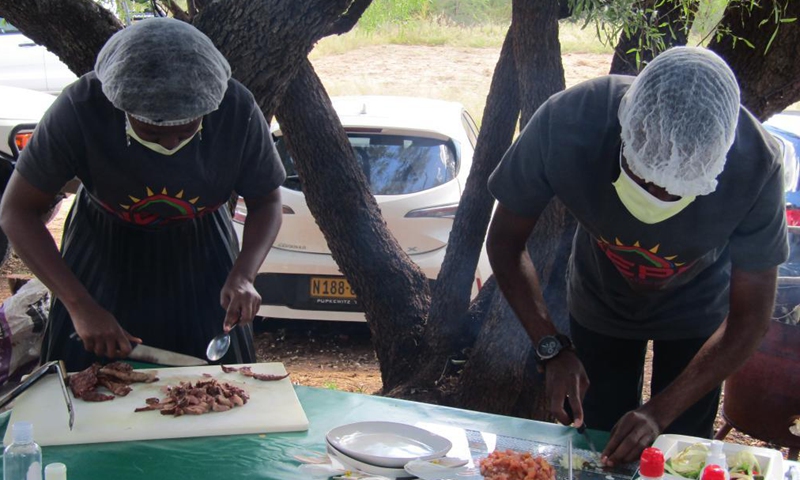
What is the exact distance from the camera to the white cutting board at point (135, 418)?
2.27m

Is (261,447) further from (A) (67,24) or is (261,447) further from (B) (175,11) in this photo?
(B) (175,11)

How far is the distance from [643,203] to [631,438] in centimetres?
59

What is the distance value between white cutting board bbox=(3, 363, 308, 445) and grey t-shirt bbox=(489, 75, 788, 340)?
0.88 metres

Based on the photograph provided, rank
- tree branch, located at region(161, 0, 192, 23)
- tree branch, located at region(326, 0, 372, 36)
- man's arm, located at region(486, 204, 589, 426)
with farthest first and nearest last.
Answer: tree branch, located at region(326, 0, 372, 36) < tree branch, located at region(161, 0, 192, 23) < man's arm, located at region(486, 204, 589, 426)

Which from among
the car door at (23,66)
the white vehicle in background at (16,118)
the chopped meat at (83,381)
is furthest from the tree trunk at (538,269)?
the car door at (23,66)

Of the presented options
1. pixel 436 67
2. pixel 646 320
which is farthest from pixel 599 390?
pixel 436 67

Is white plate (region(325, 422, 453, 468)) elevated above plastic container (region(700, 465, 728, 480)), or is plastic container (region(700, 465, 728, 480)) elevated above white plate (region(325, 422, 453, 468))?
plastic container (region(700, 465, 728, 480))

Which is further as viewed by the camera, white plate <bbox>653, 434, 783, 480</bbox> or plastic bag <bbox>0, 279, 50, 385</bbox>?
plastic bag <bbox>0, 279, 50, 385</bbox>

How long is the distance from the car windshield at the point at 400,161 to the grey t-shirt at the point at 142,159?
106 inches

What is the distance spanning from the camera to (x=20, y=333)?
404 cm

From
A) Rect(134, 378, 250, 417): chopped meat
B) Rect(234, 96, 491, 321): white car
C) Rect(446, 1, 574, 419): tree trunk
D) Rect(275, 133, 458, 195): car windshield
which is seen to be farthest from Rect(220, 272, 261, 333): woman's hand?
Rect(275, 133, 458, 195): car windshield

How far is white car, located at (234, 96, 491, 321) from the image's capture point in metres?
5.47

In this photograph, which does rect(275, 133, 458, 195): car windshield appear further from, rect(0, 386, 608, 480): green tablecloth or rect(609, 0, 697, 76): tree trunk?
rect(0, 386, 608, 480): green tablecloth

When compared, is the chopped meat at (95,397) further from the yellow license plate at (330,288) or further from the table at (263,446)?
the yellow license plate at (330,288)
